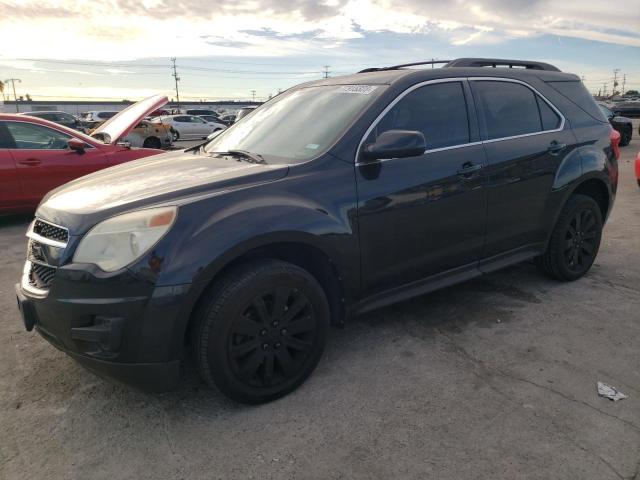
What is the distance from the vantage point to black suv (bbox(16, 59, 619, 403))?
2.38m

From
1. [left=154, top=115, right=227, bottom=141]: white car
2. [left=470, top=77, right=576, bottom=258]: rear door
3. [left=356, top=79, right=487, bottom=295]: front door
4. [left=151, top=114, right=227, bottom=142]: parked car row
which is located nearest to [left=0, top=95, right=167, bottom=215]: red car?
[left=356, top=79, right=487, bottom=295]: front door

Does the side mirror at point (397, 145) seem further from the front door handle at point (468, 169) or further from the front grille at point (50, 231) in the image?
the front grille at point (50, 231)

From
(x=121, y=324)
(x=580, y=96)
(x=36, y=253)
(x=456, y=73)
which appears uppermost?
(x=456, y=73)

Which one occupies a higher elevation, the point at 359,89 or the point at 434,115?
the point at 359,89

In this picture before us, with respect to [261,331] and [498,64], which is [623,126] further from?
[261,331]

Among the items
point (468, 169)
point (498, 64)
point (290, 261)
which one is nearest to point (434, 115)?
point (468, 169)

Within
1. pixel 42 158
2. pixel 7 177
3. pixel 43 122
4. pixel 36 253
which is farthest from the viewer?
pixel 43 122

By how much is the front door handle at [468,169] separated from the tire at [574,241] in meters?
1.23

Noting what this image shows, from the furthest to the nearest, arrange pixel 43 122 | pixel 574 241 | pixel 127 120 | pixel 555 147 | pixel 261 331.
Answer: pixel 127 120
pixel 43 122
pixel 574 241
pixel 555 147
pixel 261 331

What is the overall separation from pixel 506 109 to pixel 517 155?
1.20ft

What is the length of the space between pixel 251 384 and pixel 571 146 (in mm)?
3193

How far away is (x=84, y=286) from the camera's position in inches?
92.1

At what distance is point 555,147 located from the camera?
4.01m

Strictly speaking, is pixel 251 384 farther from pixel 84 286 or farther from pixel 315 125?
pixel 315 125
